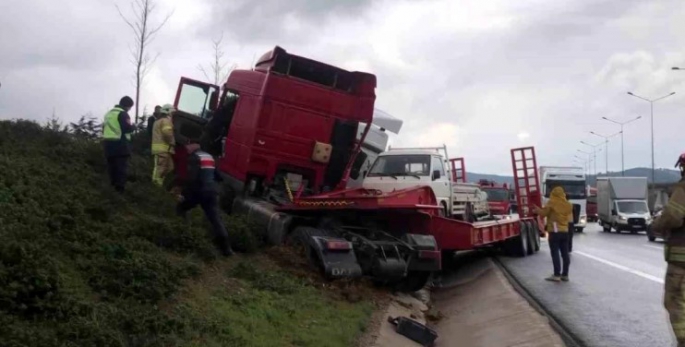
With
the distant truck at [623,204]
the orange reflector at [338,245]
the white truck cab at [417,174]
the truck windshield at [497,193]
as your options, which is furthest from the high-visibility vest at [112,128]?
the distant truck at [623,204]

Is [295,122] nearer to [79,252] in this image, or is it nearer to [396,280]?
A: [396,280]

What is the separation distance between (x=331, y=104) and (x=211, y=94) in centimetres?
293

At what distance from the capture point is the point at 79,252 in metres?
7.30

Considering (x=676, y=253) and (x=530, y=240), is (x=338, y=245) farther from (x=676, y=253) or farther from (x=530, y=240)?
(x=530, y=240)

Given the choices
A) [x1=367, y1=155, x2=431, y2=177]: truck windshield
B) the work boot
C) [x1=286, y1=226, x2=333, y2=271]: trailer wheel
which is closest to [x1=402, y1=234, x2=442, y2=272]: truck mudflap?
[x1=286, y1=226, x2=333, y2=271]: trailer wheel

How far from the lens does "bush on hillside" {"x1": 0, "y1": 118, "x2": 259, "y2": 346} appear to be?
5.52 meters

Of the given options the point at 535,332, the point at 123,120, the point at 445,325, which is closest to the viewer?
the point at 535,332

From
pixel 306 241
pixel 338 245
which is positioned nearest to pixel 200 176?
pixel 306 241

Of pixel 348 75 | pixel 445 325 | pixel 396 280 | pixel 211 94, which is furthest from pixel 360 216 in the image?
pixel 211 94

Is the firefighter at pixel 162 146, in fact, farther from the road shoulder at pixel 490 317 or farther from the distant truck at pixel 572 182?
the distant truck at pixel 572 182

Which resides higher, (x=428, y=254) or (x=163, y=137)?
(x=163, y=137)

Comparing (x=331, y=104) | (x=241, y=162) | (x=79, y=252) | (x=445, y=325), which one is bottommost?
(x=445, y=325)

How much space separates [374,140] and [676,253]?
10.4 m

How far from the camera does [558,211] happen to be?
526 inches
